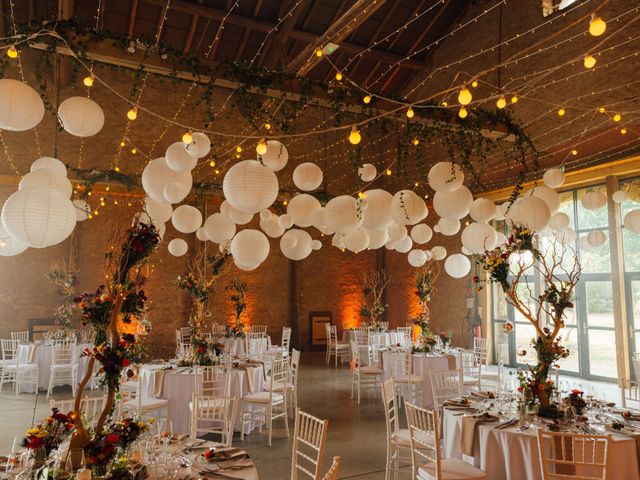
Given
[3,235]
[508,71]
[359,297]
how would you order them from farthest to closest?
[359,297] < [508,71] < [3,235]

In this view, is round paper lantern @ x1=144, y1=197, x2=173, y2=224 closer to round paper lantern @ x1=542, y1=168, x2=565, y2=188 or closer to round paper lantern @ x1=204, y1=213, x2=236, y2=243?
round paper lantern @ x1=204, y1=213, x2=236, y2=243

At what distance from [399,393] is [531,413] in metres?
3.94

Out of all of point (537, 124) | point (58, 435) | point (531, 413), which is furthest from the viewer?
point (537, 124)

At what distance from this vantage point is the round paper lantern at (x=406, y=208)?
5.13m

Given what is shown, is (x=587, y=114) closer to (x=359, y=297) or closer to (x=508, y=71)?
(x=508, y=71)

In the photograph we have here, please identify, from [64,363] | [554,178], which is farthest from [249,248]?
[64,363]

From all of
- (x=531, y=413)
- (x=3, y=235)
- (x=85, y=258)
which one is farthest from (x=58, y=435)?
(x=85, y=258)

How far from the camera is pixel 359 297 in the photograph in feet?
49.4

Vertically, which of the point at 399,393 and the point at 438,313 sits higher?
the point at 438,313

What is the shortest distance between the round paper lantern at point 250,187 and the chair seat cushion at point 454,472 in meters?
2.38

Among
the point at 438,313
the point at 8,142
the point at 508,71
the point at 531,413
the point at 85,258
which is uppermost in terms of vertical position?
the point at 508,71

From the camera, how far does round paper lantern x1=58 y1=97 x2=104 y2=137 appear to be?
3986 mm

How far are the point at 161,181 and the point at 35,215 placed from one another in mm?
1722

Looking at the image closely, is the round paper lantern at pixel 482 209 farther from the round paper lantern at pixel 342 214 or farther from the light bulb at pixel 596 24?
the light bulb at pixel 596 24
